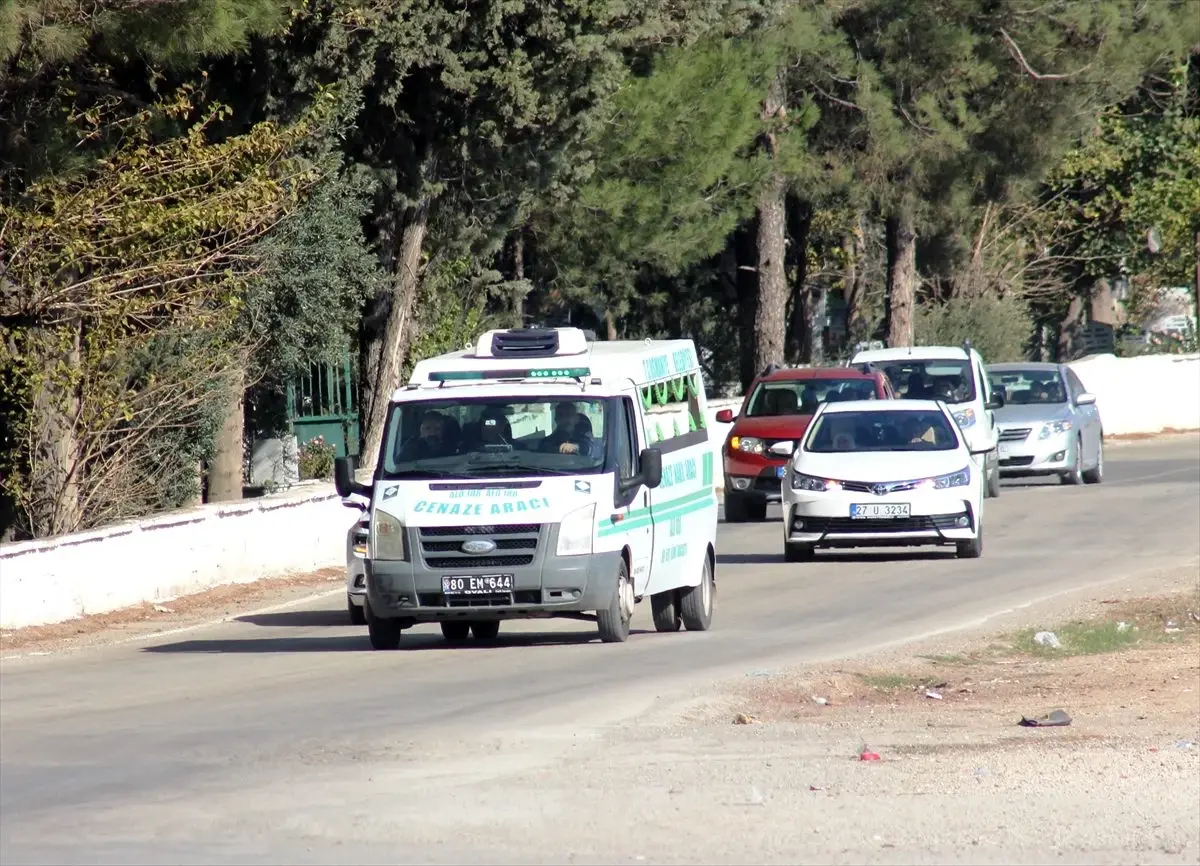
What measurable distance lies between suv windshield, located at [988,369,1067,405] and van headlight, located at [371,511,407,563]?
1860 cm

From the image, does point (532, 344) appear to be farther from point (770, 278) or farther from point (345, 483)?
point (770, 278)

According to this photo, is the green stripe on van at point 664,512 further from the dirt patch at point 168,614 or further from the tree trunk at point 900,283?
the tree trunk at point 900,283

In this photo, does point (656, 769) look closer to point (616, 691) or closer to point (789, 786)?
point (789, 786)

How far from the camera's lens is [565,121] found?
27594 mm

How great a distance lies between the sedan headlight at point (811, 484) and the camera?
2186 centimetres

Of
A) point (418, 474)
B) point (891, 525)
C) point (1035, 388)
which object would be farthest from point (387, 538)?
point (1035, 388)

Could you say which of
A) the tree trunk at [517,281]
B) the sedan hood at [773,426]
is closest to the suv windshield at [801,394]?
the sedan hood at [773,426]

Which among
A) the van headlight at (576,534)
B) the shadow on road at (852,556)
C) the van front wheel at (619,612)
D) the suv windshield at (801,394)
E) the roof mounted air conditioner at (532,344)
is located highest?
the roof mounted air conditioner at (532,344)

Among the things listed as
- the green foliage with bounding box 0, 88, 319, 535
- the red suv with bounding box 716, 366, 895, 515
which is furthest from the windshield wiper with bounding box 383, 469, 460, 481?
the red suv with bounding box 716, 366, 895, 515

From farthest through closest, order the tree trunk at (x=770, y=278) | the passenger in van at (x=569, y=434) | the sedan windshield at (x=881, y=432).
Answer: the tree trunk at (x=770, y=278) → the sedan windshield at (x=881, y=432) → the passenger in van at (x=569, y=434)

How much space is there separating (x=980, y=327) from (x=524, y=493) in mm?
35875

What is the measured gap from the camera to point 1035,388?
32.8 m

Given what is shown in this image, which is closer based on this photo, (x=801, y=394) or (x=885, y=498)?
(x=885, y=498)

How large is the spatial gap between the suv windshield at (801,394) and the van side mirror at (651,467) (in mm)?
12557
